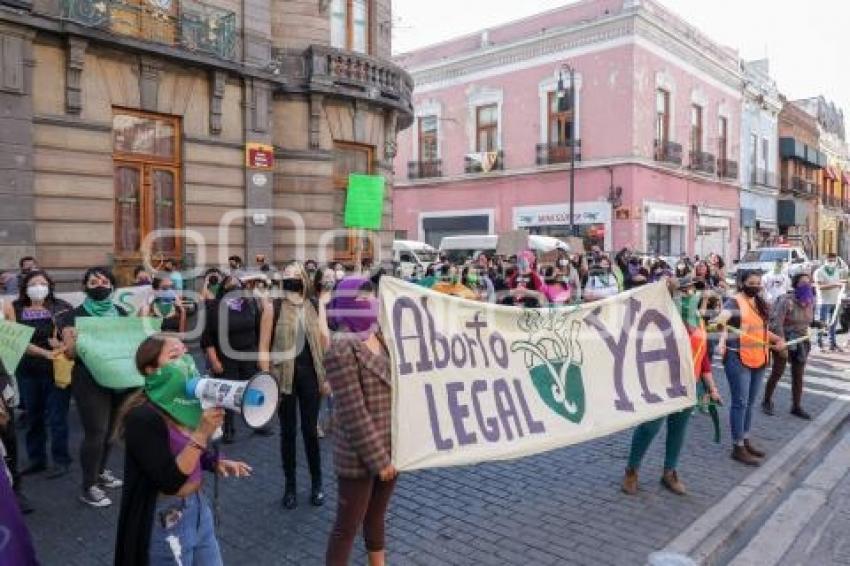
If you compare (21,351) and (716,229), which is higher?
Result: (716,229)

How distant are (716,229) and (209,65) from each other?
28.3 meters

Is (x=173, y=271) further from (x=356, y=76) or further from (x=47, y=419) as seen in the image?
(x=356, y=76)

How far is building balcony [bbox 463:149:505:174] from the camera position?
3064 centimetres

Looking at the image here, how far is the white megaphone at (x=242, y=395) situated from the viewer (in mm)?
2605

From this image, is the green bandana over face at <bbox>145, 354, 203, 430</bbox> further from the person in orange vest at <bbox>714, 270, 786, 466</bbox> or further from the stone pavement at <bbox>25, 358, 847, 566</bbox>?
the person in orange vest at <bbox>714, 270, 786, 466</bbox>

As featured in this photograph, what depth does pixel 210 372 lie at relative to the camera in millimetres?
7051

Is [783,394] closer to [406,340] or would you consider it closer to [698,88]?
[406,340]

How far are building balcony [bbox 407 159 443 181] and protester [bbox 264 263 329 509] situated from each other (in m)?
28.1

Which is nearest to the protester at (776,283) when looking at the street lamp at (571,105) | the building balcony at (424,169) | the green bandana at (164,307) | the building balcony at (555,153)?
the green bandana at (164,307)

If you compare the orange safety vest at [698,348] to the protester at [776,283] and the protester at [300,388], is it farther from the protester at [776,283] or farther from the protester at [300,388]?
the protester at [776,283]

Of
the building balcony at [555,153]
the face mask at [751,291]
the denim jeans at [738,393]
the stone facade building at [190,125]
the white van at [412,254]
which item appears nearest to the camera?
the denim jeans at [738,393]

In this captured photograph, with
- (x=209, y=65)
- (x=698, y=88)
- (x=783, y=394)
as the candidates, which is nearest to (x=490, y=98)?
(x=698, y=88)

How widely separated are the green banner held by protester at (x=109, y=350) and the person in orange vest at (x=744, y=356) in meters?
5.40

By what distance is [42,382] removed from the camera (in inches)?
234
